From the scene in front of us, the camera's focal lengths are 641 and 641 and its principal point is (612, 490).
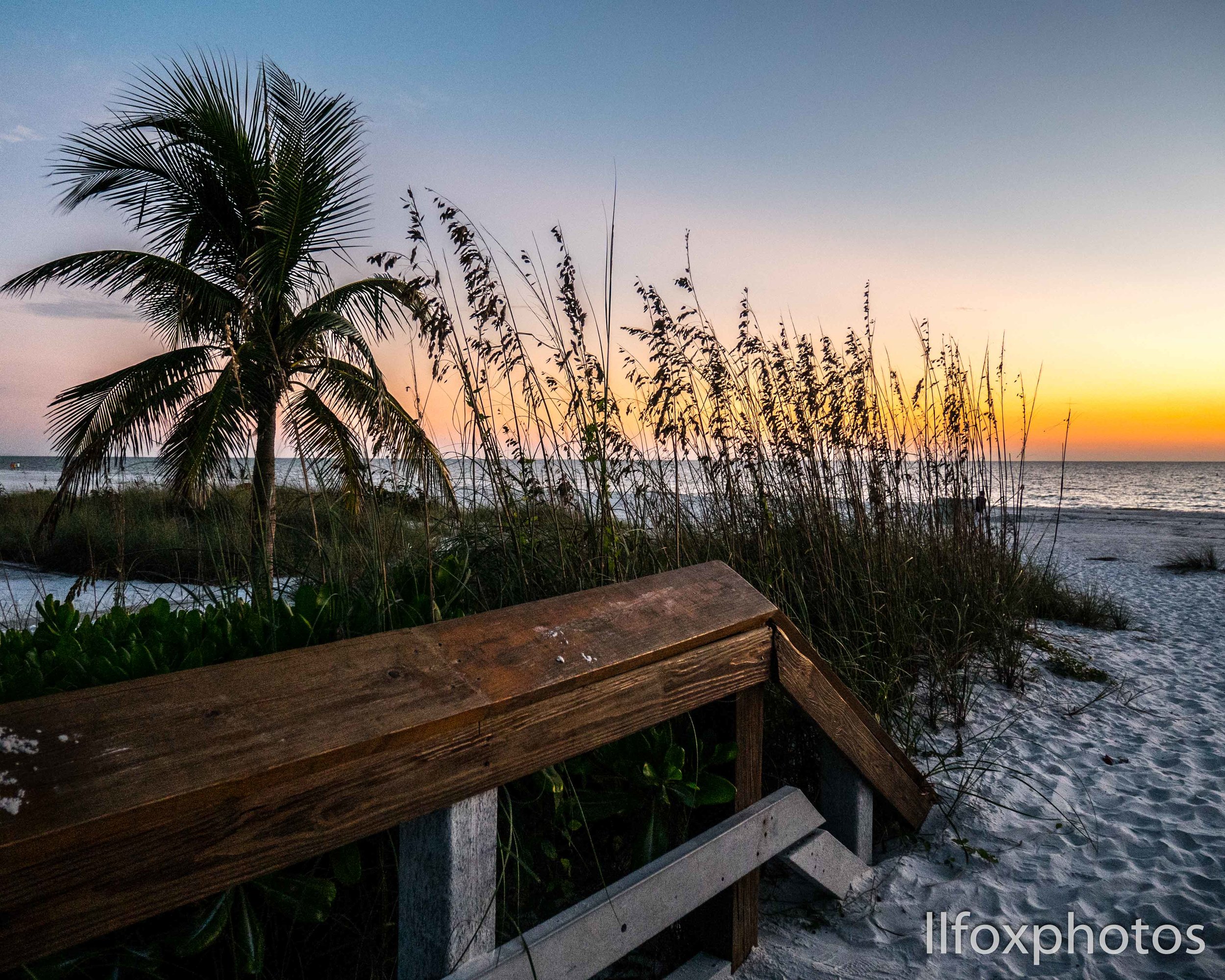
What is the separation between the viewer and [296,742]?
2.67 feet

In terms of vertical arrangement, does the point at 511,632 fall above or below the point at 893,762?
above

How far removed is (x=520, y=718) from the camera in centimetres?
110

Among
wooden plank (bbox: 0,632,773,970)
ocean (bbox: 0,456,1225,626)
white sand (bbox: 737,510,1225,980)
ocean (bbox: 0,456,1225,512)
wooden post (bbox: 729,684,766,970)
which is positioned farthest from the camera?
ocean (bbox: 0,456,1225,512)

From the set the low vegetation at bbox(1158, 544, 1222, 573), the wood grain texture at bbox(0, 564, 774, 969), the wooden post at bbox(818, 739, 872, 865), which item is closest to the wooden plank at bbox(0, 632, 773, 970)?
the wood grain texture at bbox(0, 564, 774, 969)

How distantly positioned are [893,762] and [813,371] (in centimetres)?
254

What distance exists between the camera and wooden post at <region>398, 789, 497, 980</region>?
1.04m

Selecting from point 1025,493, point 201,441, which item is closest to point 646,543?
point 201,441

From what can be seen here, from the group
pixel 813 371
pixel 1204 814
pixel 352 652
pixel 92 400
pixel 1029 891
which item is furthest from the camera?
pixel 92 400

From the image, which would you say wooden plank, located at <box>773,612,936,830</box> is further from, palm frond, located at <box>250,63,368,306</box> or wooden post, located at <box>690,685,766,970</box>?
palm frond, located at <box>250,63,368,306</box>

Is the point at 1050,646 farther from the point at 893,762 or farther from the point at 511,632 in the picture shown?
the point at 511,632

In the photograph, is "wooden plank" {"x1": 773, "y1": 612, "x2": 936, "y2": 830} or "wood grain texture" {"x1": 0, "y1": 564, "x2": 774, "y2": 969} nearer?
"wood grain texture" {"x1": 0, "y1": 564, "x2": 774, "y2": 969}

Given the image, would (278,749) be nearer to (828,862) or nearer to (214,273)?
(828,862)

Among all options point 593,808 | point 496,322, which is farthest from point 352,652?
point 496,322

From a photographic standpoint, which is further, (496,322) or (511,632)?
(496,322)
